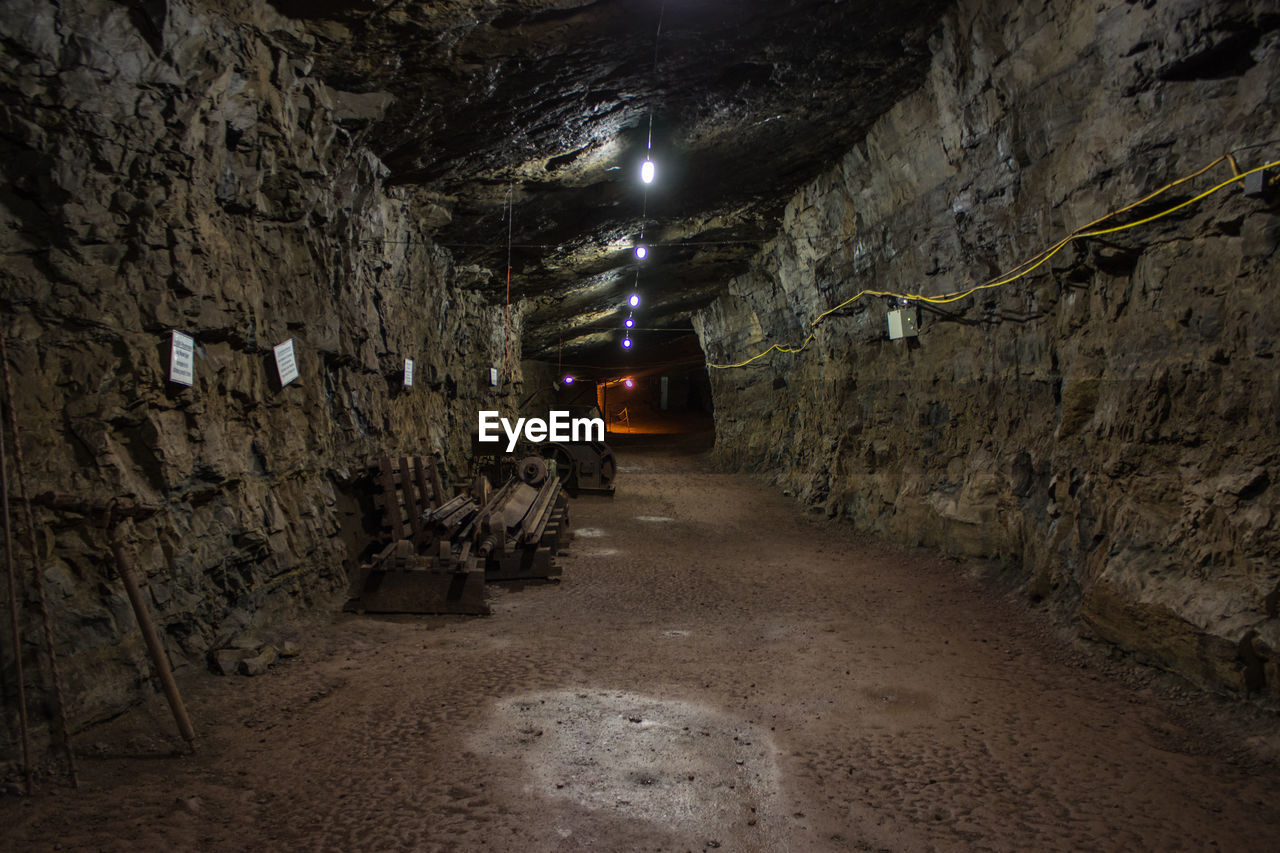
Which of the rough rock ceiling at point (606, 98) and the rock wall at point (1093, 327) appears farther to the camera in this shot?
the rough rock ceiling at point (606, 98)

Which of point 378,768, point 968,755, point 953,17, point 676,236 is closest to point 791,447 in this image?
point 676,236

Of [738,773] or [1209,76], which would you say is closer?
[738,773]

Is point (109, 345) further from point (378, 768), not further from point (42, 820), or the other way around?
point (378, 768)

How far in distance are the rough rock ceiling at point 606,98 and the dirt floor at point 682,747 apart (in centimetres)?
535

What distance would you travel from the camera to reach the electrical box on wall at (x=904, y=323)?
8.56 metres

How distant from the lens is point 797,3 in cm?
653

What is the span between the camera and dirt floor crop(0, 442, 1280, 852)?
9.14 feet

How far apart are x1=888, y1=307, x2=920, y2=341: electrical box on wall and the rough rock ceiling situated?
279cm

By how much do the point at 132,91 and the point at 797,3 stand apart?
5.82 meters

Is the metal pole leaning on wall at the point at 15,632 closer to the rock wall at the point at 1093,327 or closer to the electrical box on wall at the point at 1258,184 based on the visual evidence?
the rock wall at the point at 1093,327

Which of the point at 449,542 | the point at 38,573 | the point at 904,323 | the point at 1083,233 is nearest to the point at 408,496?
the point at 449,542

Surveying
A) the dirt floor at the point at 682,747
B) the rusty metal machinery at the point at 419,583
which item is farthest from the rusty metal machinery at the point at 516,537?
the dirt floor at the point at 682,747

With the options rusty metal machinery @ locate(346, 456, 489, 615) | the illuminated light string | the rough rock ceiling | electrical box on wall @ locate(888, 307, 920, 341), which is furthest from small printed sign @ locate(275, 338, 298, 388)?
electrical box on wall @ locate(888, 307, 920, 341)

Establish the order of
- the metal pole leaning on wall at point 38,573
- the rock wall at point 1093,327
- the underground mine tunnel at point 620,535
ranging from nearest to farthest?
the metal pole leaning on wall at point 38,573, the underground mine tunnel at point 620,535, the rock wall at point 1093,327
